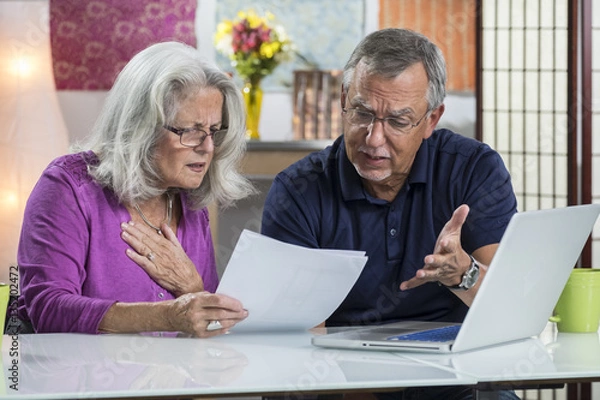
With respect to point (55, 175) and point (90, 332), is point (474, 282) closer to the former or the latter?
point (90, 332)

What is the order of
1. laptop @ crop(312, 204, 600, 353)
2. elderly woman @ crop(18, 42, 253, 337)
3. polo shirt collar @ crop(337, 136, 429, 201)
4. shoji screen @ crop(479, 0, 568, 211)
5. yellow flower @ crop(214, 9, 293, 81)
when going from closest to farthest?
laptop @ crop(312, 204, 600, 353) → elderly woman @ crop(18, 42, 253, 337) → polo shirt collar @ crop(337, 136, 429, 201) → shoji screen @ crop(479, 0, 568, 211) → yellow flower @ crop(214, 9, 293, 81)

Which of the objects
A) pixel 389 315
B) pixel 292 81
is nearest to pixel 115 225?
pixel 389 315

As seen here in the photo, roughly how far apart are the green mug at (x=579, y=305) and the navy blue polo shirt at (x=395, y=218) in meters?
0.24

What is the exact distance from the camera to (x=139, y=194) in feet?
6.20

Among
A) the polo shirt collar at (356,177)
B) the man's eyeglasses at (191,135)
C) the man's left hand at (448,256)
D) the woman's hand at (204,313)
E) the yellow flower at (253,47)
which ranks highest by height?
the yellow flower at (253,47)

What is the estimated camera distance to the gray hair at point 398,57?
1898 mm

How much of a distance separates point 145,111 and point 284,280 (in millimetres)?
537

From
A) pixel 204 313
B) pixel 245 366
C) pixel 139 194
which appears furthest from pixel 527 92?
pixel 245 366

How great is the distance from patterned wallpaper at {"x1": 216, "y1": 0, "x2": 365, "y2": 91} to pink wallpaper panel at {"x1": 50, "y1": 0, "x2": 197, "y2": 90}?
373 millimetres

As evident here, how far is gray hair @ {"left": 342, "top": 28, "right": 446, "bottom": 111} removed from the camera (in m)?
1.90

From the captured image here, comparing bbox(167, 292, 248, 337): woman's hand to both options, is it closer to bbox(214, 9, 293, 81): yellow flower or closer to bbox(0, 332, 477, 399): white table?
bbox(0, 332, 477, 399): white table

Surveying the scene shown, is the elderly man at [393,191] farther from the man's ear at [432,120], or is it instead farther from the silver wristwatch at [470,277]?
the silver wristwatch at [470,277]

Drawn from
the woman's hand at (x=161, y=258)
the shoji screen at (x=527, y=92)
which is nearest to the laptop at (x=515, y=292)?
the woman's hand at (x=161, y=258)

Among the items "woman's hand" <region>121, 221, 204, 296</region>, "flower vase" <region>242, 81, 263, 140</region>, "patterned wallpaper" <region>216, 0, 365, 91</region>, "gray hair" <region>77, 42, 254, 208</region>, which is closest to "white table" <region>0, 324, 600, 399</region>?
"woman's hand" <region>121, 221, 204, 296</region>
